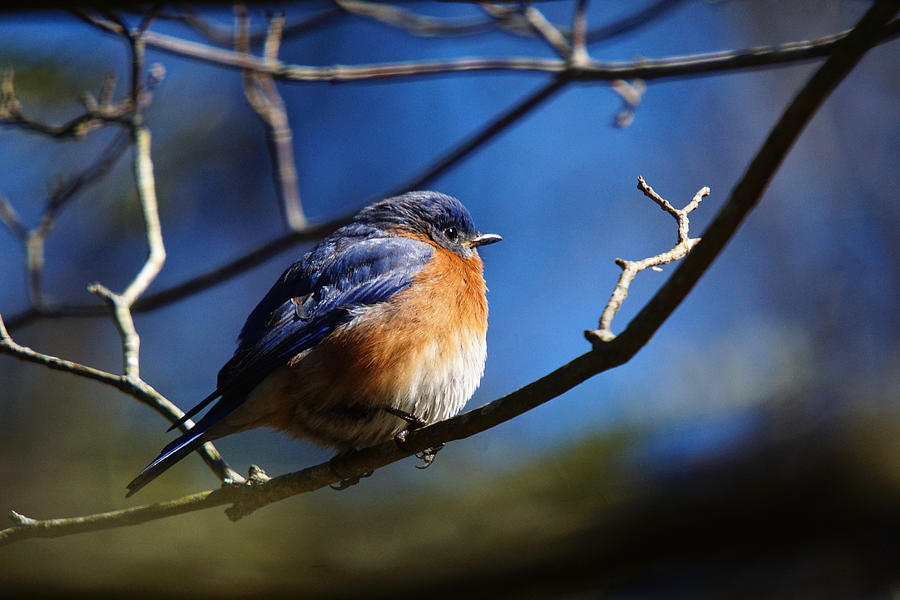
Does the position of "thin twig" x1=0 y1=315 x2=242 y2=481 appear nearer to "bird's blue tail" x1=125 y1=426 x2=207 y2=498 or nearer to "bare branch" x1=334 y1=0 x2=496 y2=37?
"bird's blue tail" x1=125 y1=426 x2=207 y2=498

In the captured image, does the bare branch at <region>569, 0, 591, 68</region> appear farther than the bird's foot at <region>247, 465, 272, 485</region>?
Yes

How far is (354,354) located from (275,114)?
207 centimetres

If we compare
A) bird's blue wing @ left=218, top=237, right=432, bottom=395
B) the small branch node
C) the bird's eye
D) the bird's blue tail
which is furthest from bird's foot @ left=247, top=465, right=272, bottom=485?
the bird's eye

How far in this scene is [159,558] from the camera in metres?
4.23

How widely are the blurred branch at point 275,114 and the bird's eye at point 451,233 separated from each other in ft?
2.89

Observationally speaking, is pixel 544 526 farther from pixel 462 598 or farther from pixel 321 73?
pixel 321 73

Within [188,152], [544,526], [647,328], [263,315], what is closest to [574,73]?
[263,315]

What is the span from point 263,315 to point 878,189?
238 inches

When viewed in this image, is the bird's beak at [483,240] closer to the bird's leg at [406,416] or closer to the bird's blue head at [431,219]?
the bird's blue head at [431,219]

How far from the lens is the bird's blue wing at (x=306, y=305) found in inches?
147

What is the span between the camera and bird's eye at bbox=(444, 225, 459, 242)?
4.73 metres

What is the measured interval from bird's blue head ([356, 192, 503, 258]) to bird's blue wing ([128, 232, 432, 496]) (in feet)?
0.82

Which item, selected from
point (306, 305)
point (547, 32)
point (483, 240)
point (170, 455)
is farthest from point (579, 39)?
point (170, 455)

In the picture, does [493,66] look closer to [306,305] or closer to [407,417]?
[306,305]
